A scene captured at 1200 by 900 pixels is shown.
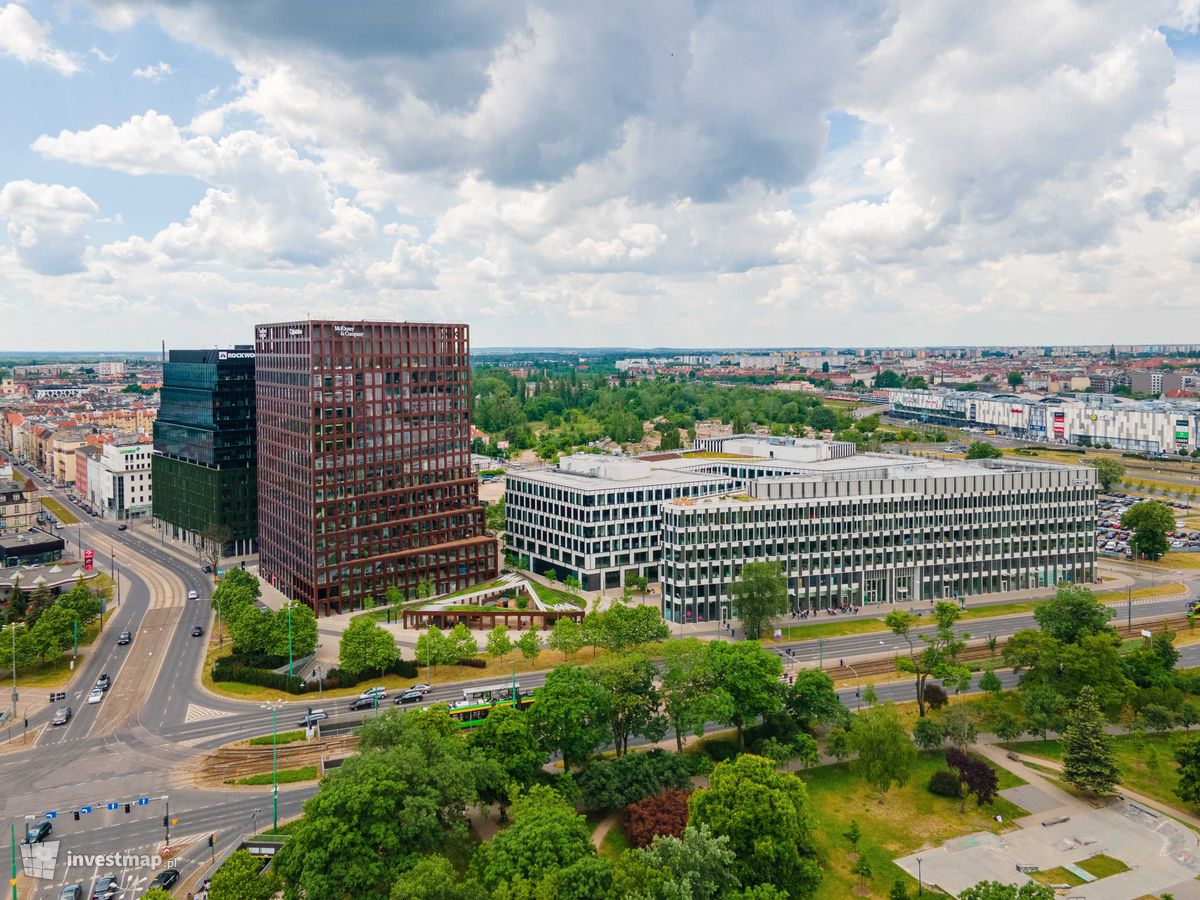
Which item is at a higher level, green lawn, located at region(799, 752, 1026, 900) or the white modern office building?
the white modern office building

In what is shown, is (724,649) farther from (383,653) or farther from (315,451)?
(315,451)

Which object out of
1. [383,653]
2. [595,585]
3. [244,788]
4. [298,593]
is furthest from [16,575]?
[595,585]

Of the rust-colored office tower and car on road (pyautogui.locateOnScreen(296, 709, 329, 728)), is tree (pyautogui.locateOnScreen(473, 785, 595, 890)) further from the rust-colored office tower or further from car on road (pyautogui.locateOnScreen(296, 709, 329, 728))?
the rust-colored office tower

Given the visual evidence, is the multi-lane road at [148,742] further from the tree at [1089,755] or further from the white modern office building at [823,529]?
the tree at [1089,755]

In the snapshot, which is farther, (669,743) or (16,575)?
(16,575)

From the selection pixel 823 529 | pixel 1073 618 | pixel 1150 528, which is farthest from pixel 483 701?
pixel 1150 528

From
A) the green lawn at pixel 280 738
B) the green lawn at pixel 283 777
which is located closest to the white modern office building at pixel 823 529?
the green lawn at pixel 280 738

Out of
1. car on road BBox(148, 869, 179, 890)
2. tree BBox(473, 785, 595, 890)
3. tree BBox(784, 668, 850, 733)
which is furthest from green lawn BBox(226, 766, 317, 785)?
tree BBox(784, 668, 850, 733)
